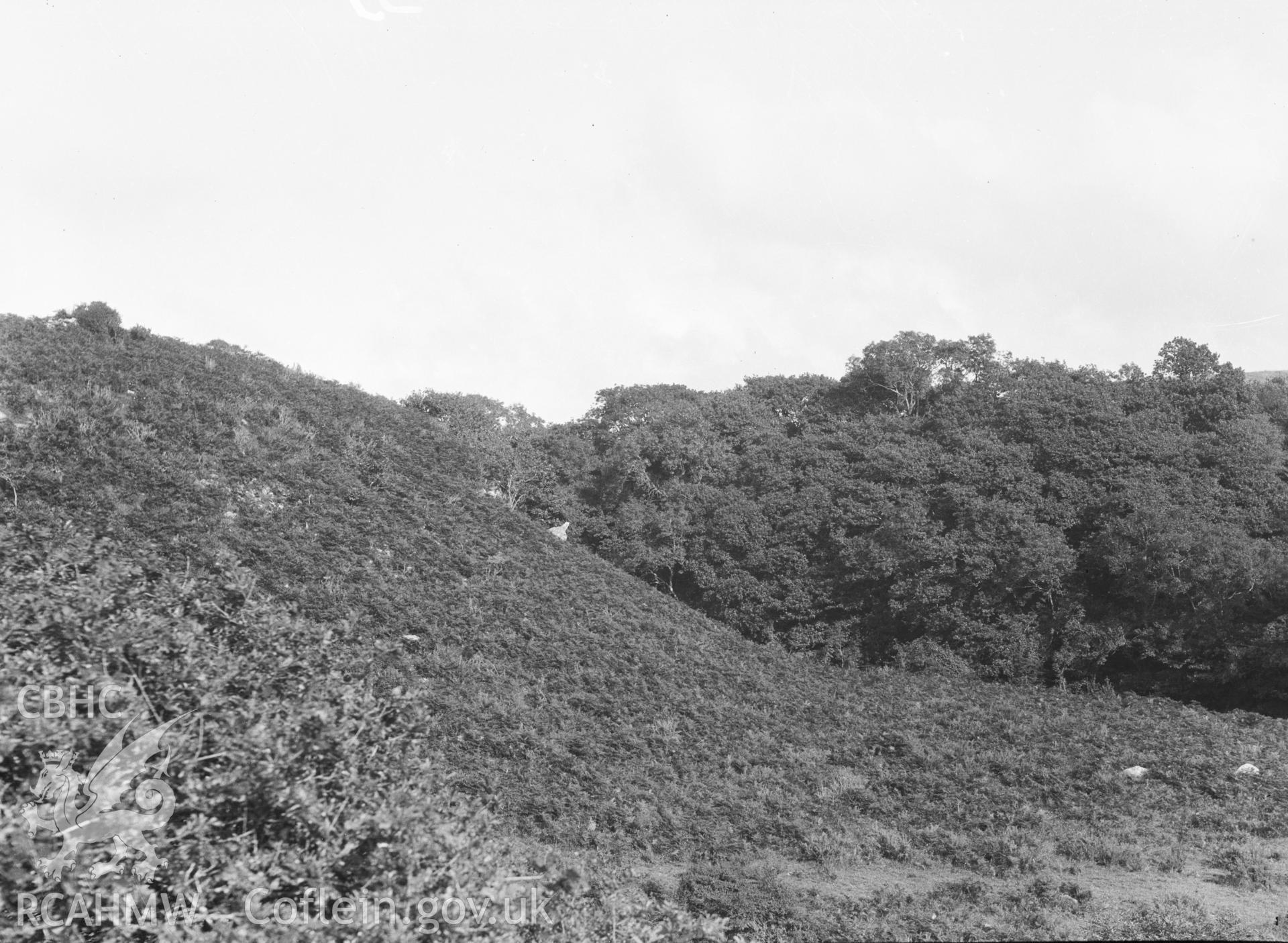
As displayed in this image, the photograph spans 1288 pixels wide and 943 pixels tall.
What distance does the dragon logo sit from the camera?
3213 mm

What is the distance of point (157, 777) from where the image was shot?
357 cm

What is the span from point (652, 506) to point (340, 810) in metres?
29.9

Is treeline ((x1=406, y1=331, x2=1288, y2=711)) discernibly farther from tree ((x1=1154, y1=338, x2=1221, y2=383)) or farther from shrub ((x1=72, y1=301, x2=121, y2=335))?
shrub ((x1=72, y1=301, x2=121, y2=335))

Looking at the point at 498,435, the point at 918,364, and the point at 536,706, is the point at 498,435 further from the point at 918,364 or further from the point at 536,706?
the point at 536,706

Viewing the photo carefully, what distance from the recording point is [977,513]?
26234 mm

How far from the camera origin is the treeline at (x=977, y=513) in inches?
891

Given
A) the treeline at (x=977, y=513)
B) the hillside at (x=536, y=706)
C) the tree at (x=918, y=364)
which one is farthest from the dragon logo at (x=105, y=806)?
the tree at (x=918, y=364)

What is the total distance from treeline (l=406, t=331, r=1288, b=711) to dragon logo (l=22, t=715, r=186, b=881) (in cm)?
2303

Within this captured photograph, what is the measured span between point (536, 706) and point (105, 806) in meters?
13.2

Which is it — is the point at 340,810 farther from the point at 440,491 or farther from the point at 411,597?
the point at 440,491

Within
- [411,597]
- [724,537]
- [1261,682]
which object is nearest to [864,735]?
[411,597]

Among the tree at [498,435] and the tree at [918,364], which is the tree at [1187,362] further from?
the tree at [498,435]

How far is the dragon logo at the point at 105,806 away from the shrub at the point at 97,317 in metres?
23.7

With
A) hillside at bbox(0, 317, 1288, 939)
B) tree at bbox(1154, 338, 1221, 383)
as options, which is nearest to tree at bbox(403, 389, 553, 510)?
hillside at bbox(0, 317, 1288, 939)
